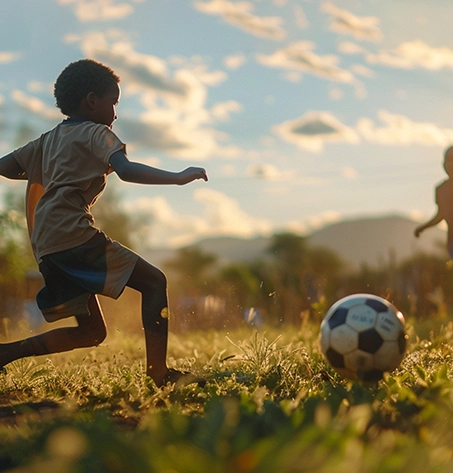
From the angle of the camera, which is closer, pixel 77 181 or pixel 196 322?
pixel 77 181

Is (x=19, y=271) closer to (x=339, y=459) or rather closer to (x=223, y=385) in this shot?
(x=223, y=385)

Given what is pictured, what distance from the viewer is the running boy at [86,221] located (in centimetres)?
408

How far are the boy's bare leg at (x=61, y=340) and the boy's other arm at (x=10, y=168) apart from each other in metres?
1.03

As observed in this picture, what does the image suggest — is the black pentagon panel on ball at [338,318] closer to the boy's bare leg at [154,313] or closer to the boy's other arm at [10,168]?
the boy's bare leg at [154,313]

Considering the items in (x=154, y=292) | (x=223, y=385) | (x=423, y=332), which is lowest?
(x=423, y=332)

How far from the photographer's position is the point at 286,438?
182 cm

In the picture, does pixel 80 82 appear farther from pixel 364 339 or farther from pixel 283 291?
pixel 283 291

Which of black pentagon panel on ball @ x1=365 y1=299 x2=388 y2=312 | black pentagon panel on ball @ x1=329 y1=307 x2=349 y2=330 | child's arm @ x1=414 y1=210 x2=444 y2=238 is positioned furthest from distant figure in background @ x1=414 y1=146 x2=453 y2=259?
black pentagon panel on ball @ x1=329 y1=307 x2=349 y2=330

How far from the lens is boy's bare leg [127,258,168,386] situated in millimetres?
4133

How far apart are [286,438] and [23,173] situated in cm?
342

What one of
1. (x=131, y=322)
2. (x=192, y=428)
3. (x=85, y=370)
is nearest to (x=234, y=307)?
(x=131, y=322)

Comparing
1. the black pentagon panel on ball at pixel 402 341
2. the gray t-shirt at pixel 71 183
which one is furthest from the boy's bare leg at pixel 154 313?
the black pentagon panel on ball at pixel 402 341

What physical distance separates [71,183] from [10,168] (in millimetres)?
760

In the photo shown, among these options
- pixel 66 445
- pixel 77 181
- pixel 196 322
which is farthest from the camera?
pixel 196 322
